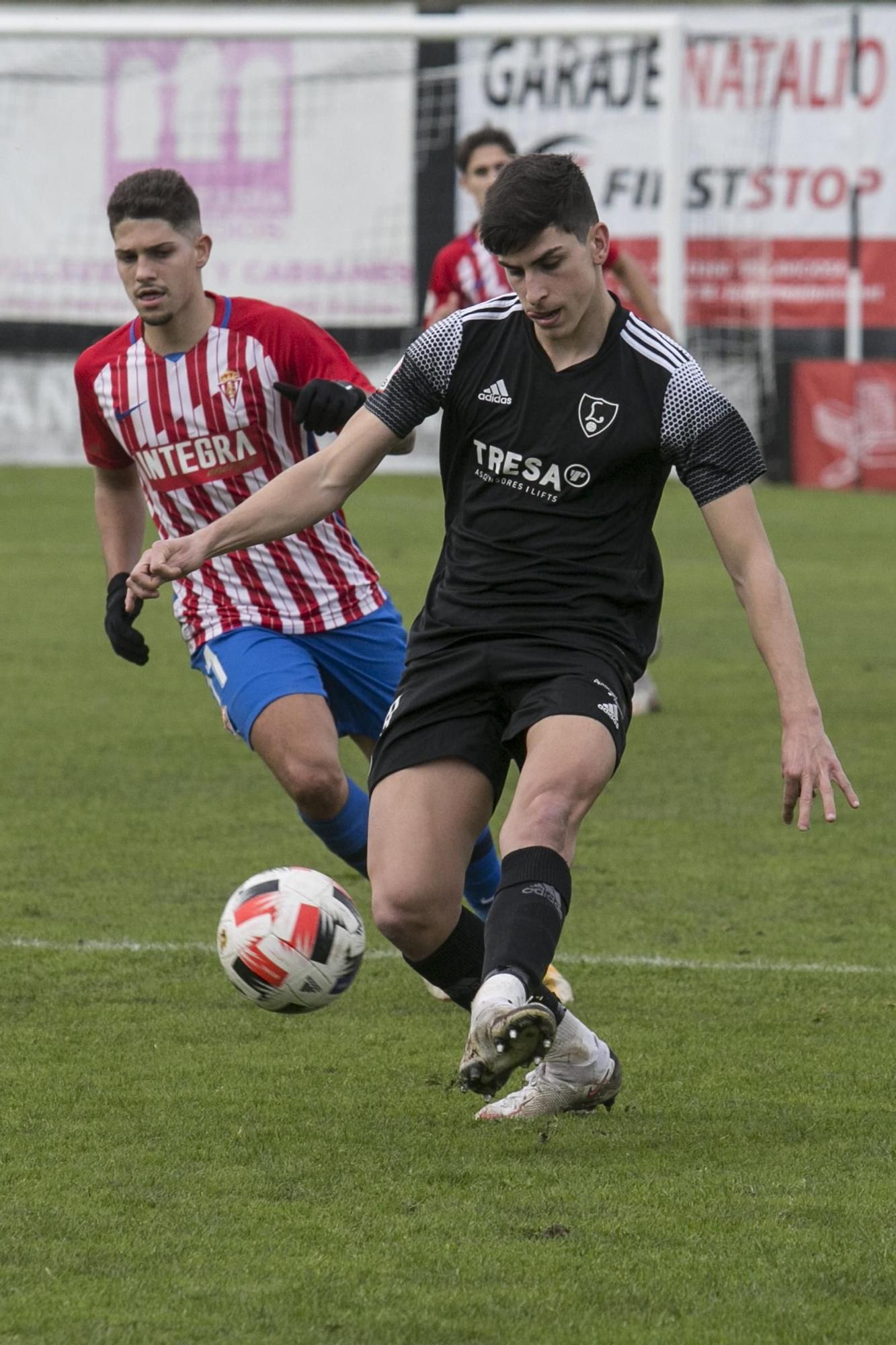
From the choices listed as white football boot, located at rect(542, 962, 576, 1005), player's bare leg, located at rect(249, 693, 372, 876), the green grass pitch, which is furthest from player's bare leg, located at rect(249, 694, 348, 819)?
white football boot, located at rect(542, 962, 576, 1005)

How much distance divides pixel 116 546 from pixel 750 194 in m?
19.6

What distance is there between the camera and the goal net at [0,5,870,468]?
903 inches

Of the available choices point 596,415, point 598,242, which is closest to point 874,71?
point 598,242

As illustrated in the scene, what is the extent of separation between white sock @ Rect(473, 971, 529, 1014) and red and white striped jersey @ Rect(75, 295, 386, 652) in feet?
6.60

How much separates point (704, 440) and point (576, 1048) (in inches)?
50.5

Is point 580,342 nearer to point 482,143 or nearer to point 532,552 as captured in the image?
point 532,552

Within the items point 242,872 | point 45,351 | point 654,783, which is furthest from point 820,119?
point 242,872

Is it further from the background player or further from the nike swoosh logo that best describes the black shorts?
the background player

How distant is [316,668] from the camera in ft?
18.7

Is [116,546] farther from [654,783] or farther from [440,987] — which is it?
[654,783]

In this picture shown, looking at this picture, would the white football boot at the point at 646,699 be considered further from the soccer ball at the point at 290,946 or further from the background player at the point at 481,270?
the soccer ball at the point at 290,946

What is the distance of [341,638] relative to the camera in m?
5.77

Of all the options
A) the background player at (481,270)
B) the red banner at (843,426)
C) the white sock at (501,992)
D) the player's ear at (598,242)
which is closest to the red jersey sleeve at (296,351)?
the player's ear at (598,242)

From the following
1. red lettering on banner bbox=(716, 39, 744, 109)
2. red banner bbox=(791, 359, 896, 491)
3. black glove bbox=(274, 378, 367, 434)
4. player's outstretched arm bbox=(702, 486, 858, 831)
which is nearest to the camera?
player's outstretched arm bbox=(702, 486, 858, 831)
